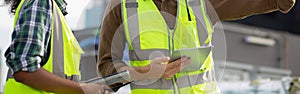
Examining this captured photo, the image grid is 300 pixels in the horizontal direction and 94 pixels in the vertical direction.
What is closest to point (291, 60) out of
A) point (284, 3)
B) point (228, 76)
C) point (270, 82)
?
point (228, 76)

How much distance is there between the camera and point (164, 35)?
275 cm

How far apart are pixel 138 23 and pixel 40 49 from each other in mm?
495

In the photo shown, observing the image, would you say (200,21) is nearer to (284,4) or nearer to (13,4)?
(284,4)

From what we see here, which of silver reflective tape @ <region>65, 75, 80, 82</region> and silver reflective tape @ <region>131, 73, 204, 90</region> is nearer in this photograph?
silver reflective tape @ <region>65, 75, 80, 82</region>

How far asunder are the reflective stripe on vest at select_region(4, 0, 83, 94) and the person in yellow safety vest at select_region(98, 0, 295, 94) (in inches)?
8.1

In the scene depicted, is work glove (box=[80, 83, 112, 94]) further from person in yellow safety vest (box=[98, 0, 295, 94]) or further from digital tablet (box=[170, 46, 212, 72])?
digital tablet (box=[170, 46, 212, 72])

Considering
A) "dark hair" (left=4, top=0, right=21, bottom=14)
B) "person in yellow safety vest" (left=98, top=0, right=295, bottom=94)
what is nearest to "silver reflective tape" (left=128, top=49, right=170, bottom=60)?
"person in yellow safety vest" (left=98, top=0, right=295, bottom=94)

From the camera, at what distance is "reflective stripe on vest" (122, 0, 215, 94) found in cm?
273

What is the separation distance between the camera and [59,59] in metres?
2.50

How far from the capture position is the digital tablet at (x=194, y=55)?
8.70ft

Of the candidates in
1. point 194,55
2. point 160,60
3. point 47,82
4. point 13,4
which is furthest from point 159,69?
point 13,4

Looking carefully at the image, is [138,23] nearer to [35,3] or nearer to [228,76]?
[35,3]

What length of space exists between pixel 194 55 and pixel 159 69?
0.45 feet

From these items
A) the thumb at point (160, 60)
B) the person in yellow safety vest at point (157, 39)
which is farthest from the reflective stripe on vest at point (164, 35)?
the thumb at point (160, 60)
